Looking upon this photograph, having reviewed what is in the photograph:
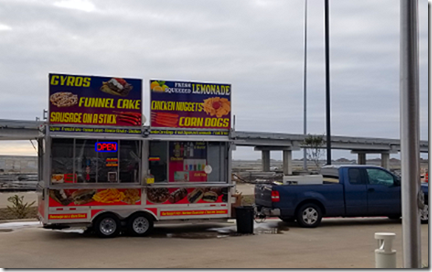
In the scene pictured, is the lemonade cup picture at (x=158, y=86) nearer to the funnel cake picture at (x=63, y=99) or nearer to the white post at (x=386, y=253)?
the funnel cake picture at (x=63, y=99)

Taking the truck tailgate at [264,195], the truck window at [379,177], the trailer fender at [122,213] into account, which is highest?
the truck window at [379,177]

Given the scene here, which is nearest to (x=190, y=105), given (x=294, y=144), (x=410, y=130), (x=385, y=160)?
(x=410, y=130)

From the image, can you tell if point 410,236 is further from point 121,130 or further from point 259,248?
point 121,130

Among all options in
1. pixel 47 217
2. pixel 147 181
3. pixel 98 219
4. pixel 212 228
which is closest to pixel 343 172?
pixel 212 228

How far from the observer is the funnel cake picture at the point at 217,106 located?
14883 mm

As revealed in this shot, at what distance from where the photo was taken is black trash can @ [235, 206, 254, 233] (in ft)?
47.8

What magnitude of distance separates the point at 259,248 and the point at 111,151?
458 cm

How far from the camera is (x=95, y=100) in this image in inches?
546

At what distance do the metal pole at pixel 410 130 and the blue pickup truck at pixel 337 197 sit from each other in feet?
27.7

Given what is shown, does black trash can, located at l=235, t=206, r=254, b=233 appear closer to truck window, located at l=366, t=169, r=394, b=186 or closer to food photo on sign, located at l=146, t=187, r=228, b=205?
food photo on sign, located at l=146, t=187, r=228, b=205

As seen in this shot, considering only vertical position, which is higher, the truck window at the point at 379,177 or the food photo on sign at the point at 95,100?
the food photo on sign at the point at 95,100

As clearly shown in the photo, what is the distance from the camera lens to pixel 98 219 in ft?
44.8

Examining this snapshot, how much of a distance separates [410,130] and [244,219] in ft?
26.5

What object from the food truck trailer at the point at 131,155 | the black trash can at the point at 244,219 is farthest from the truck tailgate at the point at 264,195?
the food truck trailer at the point at 131,155
